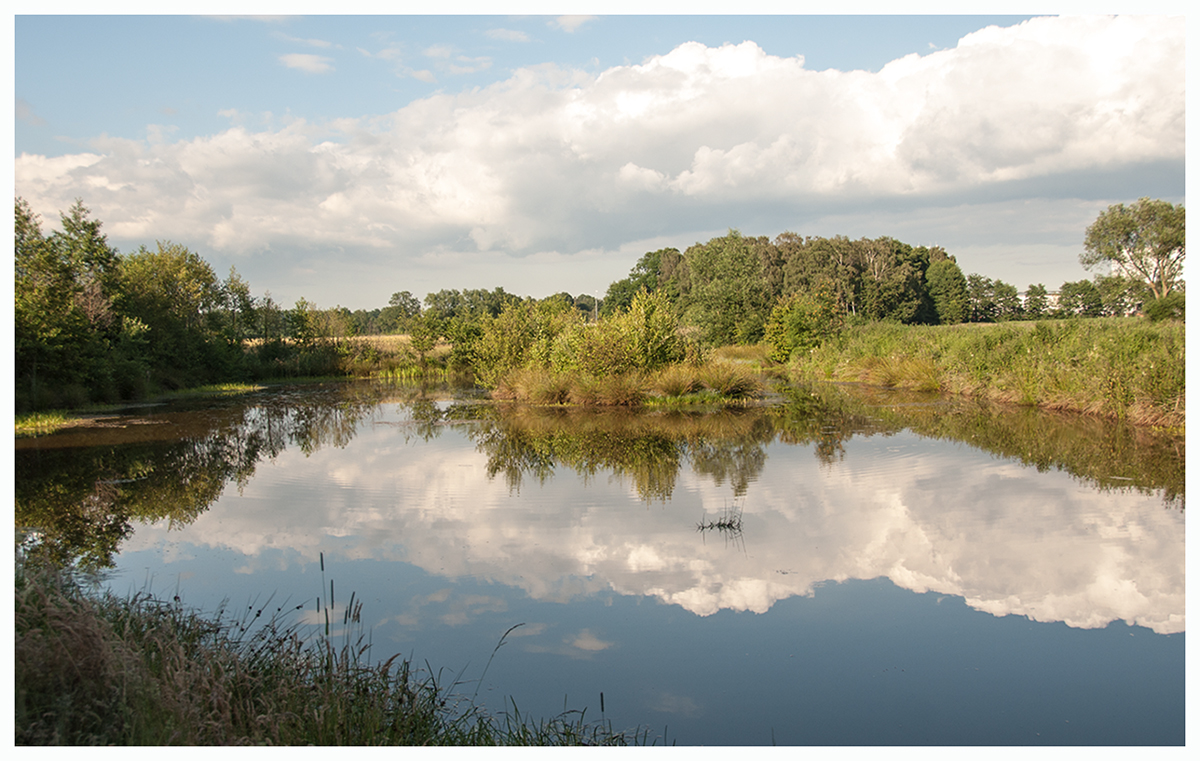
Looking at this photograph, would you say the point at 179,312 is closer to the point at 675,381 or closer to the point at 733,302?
the point at 675,381

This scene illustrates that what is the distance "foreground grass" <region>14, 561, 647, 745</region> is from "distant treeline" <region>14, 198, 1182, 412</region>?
16.1 meters

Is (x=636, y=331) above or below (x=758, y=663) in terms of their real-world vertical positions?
above

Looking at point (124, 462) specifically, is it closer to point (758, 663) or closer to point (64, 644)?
point (64, 644)

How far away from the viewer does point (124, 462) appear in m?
11.6

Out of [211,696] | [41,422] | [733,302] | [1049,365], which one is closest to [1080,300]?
[733,302]

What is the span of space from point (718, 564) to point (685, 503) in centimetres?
221

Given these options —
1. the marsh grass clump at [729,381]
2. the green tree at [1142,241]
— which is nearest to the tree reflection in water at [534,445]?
the marsh grass clump at [729,381]

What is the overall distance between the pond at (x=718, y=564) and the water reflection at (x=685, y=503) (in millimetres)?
43

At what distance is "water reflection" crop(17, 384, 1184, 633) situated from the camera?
5973 mm

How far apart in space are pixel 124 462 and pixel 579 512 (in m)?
7.93

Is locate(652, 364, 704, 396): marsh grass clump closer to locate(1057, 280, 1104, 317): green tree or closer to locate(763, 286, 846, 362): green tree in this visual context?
locate(763, 286, 846, 362): green tree

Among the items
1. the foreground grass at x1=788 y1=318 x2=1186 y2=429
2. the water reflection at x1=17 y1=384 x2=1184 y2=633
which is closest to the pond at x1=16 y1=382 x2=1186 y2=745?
the water reflection at x1=17 y1=384 x2=1184 y2=633

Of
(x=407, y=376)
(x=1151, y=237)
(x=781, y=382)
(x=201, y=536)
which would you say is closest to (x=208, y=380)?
(x=407, y=376)

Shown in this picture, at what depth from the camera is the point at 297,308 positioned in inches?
1416
